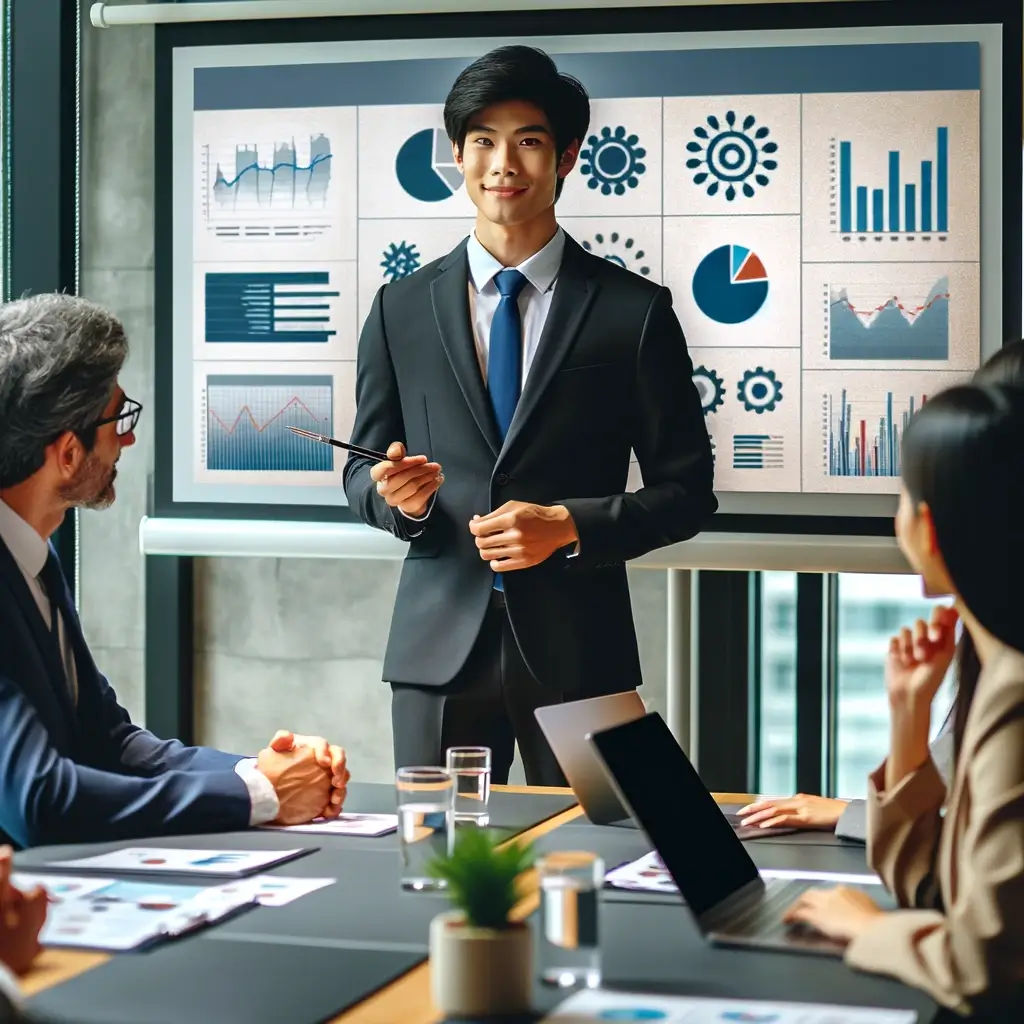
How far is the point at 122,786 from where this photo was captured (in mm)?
1985

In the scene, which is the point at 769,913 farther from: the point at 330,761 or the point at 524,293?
the point at 524,293

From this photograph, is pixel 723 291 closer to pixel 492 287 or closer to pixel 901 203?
pixel 901 203

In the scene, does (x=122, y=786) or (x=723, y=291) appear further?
(x=723, y=291)

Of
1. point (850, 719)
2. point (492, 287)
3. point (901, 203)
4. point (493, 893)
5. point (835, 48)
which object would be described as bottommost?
point (850, 719)

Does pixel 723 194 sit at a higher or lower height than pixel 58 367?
higher

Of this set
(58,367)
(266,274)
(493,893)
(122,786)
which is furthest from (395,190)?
(493,893)

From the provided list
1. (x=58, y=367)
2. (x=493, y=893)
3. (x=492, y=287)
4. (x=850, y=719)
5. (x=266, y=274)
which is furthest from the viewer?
(x=850, y=719)

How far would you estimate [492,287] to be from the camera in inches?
125

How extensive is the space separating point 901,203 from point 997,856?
2.78 meters

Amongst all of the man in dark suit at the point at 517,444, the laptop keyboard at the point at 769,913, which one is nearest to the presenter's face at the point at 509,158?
the man in dark suit at the point at 517,444

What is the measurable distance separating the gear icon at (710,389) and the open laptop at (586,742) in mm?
1838

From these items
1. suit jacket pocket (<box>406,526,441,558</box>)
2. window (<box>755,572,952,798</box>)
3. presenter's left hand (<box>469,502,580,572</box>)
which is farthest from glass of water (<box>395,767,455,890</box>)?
window (<box>755,572,952,798</box>)

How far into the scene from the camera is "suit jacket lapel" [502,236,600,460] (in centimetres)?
301

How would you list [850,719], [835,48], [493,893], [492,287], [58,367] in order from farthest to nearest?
[850,719] < [835,48] < [492,287] < [58,367] < [493,893]
